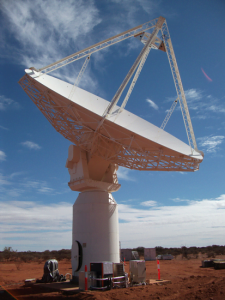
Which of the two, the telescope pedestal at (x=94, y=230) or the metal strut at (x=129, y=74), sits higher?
the metal strut at (x=129, y=74)

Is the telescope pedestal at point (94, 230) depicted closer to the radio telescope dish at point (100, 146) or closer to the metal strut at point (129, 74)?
the radio telescope dish at point (100, 146)

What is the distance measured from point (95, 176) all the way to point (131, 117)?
4637 millimetres

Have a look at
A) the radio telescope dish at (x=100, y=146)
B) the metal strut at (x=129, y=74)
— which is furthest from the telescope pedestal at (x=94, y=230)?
the metal strut at (x=129, y=74)

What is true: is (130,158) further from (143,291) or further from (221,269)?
(221,269)

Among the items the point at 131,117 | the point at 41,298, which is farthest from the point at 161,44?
the point at 41,298

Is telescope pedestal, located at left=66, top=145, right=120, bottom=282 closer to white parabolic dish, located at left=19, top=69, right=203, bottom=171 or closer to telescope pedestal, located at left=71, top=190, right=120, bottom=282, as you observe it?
telescope pedestal, located at left=71, top=190, right=120, bottom=282

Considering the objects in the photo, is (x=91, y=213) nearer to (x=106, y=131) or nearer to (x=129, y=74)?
(x=106, y=131)

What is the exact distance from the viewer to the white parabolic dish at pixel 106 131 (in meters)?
13.6

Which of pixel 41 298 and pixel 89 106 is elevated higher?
pixel 89 106

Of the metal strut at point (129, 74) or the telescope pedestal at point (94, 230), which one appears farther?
the telescope pedestal at point (94, 230)

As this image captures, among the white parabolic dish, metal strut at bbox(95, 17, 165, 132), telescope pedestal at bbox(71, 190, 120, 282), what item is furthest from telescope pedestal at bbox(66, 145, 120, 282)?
metal strut at bbox(95, 17, 165, 132)

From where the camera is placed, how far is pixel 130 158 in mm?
16047

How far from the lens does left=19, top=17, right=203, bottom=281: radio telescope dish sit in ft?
45.7

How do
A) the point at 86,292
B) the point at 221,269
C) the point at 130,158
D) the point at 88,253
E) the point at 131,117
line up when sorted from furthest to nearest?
the point at 221,269 → the point at 131,117 → the point at 130,158 → the point at 88,253 → the point at 86,292
